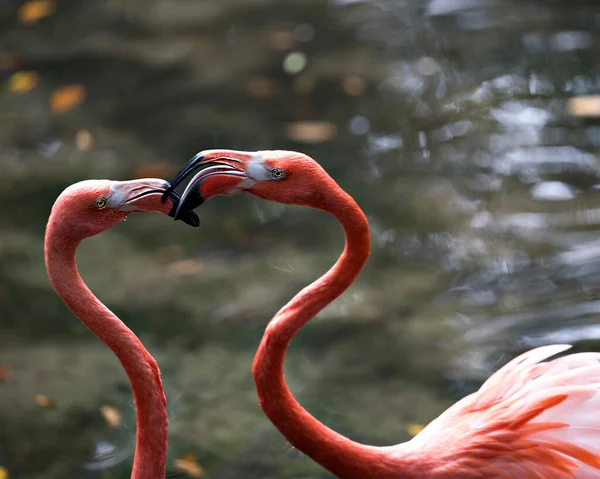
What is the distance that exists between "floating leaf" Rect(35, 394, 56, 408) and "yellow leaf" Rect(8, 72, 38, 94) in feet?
9.32

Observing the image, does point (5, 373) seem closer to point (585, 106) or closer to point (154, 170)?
point (154, 170)

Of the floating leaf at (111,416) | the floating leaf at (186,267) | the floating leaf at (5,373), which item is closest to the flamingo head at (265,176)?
the floating leaf at (111,416)

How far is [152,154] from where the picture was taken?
548cm

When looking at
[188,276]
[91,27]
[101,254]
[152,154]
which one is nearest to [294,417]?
[188,276]

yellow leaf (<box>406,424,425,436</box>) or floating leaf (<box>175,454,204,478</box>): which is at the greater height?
floating leaf (<box>175,454,204,478</box>)

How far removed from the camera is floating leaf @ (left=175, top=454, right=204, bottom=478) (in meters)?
3.53

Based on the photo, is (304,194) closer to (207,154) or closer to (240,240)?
(207,154)

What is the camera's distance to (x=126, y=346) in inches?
101

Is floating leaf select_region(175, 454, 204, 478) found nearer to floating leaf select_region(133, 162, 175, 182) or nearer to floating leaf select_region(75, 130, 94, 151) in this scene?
floating leaf select_region(133, 162, 175, 182)

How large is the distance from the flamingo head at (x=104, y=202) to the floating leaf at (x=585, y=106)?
147 inches

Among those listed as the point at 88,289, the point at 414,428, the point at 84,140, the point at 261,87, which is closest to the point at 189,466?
the point at 414,428

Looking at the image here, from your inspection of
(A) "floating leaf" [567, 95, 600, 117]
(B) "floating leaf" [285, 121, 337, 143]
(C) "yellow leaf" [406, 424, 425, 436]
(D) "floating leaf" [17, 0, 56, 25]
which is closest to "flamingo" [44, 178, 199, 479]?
(C) "yellow leaf" [406, 424, 425, 436]

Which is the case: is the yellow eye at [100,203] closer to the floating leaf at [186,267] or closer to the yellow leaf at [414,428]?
the yellow leaf at [414,428]

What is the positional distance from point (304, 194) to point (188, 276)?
2.12 metres
